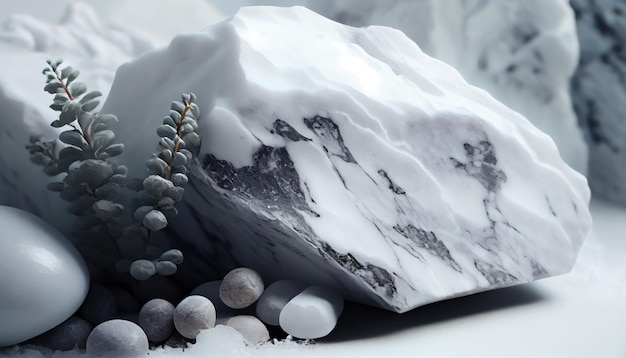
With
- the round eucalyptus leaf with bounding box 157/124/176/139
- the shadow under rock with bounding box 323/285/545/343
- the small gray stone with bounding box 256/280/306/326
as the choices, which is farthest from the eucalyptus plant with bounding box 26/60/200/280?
the shadow under rock with bounding box 323/285/545/343

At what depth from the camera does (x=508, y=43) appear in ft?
5.86

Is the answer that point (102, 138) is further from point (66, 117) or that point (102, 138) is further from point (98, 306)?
point (98, 306)

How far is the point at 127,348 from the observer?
0.78m

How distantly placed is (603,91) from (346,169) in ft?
2.94

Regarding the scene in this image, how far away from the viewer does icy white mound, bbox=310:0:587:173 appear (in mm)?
1705

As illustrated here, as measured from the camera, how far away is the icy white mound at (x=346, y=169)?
888mm

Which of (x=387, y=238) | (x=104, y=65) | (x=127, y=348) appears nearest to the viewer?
(x=127, y=348)

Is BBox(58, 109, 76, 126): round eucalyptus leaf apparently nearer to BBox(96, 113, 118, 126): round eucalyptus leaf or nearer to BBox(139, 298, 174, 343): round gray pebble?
BBox(96, 113, 118, 126): round eucalyptus leaf

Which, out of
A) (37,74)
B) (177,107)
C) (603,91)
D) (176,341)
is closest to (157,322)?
(176,341)

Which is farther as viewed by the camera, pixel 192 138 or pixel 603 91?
pixel 603 91

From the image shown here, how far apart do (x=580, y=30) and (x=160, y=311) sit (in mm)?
1167

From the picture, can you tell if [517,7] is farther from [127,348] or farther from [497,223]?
[127,348]

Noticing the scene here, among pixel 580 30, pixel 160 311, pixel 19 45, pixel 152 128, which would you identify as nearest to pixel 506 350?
pixel 160 311

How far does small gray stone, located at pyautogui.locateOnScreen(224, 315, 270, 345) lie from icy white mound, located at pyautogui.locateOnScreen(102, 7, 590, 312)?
10cm
